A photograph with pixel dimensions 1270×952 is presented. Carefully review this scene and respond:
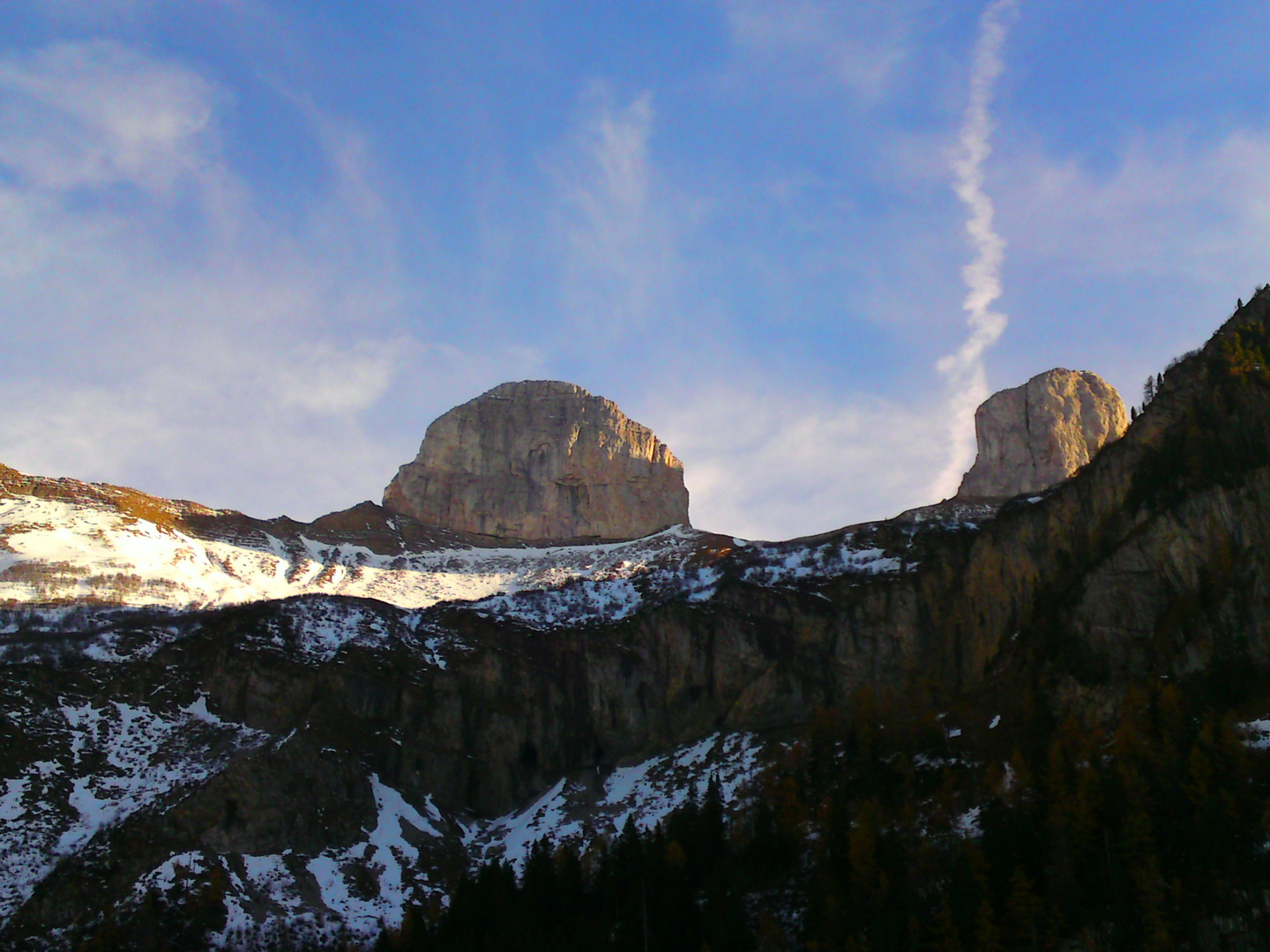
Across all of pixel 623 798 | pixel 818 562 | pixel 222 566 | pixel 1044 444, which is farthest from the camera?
pixel 1044 444

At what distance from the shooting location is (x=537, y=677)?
142 metres

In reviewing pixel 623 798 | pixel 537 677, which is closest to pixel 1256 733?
pixel 623 798

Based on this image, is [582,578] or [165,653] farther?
[582,578]

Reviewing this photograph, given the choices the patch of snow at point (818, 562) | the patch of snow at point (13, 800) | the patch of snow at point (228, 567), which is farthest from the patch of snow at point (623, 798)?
the patch of snow at point (13, 800)

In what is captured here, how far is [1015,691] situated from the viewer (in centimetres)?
11188

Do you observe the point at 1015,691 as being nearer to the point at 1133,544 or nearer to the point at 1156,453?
the point at 1133,544

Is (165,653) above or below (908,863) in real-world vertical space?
above

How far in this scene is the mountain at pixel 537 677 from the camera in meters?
103

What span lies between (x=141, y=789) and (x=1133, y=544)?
83758 millimetres

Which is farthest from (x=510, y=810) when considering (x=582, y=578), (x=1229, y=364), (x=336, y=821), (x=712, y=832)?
(x=1229, y=364)

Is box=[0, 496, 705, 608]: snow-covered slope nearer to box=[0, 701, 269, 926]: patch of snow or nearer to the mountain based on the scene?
the mountain

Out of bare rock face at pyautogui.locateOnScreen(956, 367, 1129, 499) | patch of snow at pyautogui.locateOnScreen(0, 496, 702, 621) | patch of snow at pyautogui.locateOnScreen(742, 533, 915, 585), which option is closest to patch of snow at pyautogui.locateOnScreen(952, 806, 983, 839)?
patch of snow at pyautogui.locateOnScreen(742, 533, 915, 585)

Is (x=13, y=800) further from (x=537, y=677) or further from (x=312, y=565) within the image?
(x=312, y=565)

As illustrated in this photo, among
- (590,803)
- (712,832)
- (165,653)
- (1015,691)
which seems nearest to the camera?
(712,832)
